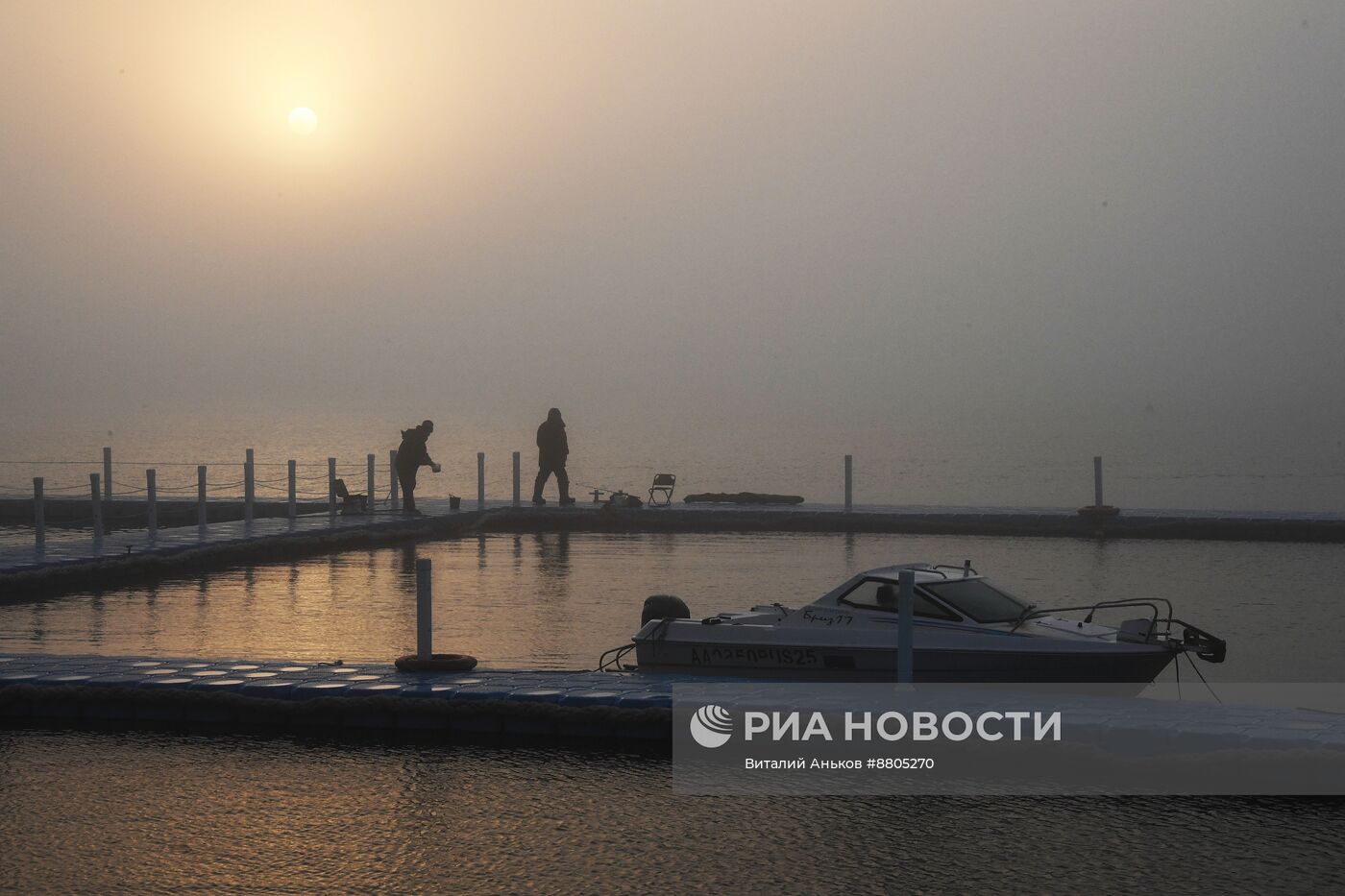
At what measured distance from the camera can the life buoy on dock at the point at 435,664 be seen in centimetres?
1215

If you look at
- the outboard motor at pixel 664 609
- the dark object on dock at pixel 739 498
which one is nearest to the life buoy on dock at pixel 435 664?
the outboard motor at pixel 664 609

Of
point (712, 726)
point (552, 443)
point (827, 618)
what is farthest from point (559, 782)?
point (552, 443)

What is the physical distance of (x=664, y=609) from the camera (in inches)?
547

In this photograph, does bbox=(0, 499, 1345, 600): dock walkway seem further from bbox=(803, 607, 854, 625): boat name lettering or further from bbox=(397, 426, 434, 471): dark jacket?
bbox=(803, 607, 854, 625): boat name lettering

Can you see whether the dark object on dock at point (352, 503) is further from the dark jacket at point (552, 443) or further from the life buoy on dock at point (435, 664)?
the life buoy on dock at point (435, 664)

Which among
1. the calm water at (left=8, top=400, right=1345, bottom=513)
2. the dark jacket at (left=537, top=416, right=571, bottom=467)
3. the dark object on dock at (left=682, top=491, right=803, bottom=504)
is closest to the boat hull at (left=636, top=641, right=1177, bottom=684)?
the dark jacket at (left=537, top=416, right=571, bottom=467)

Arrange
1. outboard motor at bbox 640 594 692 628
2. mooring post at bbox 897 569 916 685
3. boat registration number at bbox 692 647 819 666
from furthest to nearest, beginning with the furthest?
outboard motor at bbox 640 594 692 628
boat registration number at bbox 692 647 819 666
mooring post at bbox 897 569 916 685

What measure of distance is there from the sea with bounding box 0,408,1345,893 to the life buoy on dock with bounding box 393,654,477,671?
1.35m

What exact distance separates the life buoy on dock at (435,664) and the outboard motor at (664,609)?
2.14 meters

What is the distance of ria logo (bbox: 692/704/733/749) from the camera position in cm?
1040

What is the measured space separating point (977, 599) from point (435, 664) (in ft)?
16.2

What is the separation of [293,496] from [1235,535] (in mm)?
19468

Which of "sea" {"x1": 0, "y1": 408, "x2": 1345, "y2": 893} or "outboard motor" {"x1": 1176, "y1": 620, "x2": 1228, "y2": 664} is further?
"outboard motor" {"x1": 1176, "y1": 620, "x2": 1228, "y2": 664}

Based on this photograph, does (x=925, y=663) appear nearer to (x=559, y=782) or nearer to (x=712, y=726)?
(x=712, y=726)
